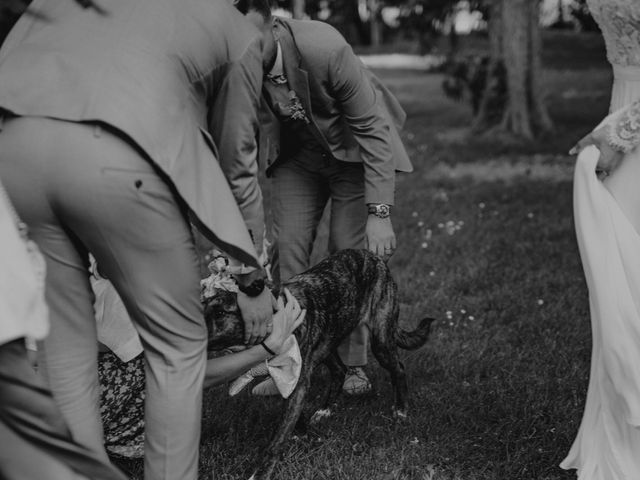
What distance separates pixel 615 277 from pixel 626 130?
1.90 feet

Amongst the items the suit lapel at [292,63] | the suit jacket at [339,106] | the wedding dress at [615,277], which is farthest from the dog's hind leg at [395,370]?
the suit lapel at [292,63]

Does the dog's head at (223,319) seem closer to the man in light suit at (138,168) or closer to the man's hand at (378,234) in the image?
the man in light suit at (138,168)

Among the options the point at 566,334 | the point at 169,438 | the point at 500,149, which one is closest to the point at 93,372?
the point at 169,438

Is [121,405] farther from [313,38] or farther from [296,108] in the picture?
[313,38]

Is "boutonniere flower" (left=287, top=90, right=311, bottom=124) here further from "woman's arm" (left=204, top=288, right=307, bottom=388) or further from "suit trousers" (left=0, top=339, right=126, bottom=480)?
"suit trousers" (left=0, top=339, right=126, bottom=480)

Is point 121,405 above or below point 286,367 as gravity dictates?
below

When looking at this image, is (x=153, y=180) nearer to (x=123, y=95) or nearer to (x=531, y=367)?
(x=123, y=95)

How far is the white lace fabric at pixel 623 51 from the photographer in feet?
10.7

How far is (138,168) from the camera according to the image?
2.45 meters

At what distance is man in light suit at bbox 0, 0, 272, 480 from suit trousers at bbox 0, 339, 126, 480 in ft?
1.32

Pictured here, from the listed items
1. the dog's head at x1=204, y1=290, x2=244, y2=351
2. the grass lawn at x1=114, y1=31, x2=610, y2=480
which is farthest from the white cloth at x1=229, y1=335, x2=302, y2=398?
the grass lawn at x1=114, y1=31, x2=610, y2=480

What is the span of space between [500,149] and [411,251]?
19.1ft

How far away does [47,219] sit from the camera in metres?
2.52

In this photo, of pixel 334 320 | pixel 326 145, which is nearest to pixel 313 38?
pixel 326 145
